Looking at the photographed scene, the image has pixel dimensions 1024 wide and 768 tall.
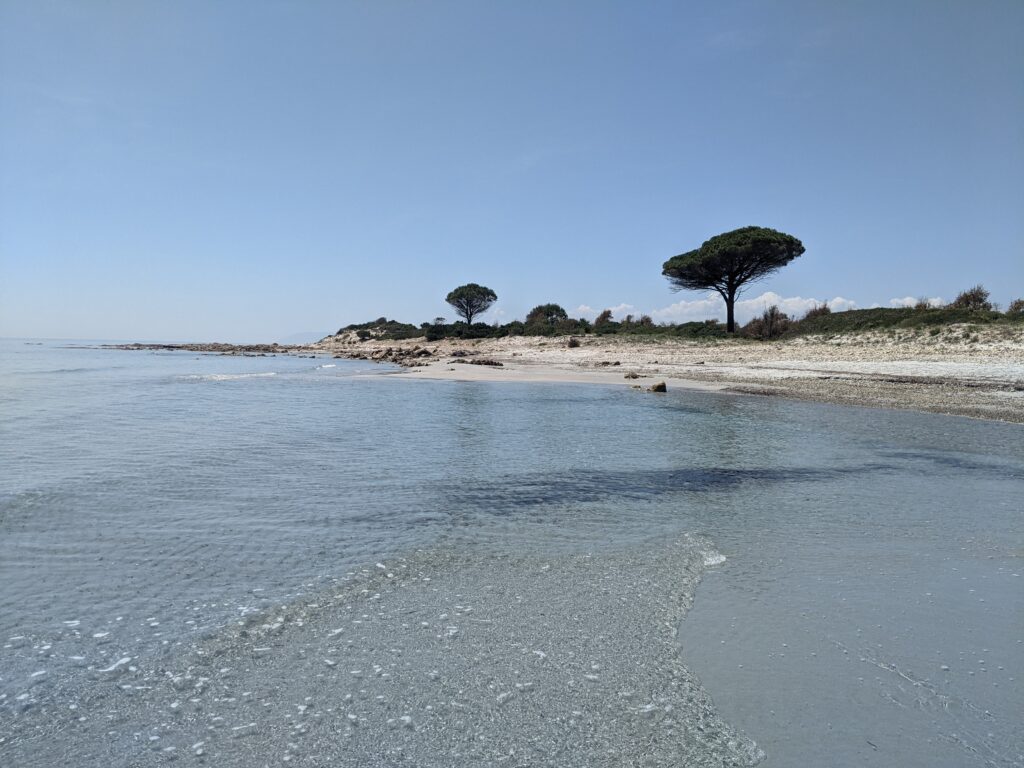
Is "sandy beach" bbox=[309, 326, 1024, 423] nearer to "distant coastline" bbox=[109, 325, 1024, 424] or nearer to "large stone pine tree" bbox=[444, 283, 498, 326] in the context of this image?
"distant coastline" bbox=[109, 325, 1024, 424]

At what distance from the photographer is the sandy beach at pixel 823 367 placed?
17.1 metres

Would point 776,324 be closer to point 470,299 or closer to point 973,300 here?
point 973,300

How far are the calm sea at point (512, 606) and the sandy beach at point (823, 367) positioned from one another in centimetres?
889

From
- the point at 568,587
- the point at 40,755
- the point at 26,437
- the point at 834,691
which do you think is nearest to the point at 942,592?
the point at 834,691

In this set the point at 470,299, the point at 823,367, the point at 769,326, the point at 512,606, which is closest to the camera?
the point at 512,606

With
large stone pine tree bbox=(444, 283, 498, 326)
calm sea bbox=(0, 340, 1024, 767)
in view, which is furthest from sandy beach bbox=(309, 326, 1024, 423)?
large stone pine tree bbox=(444, 283, 498, 326)

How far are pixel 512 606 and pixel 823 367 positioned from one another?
24.9 m

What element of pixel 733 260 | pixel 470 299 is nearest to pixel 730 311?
pixel 733 260

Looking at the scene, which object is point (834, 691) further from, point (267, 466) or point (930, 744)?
point (267, 466)

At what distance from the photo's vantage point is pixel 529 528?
19.0ft

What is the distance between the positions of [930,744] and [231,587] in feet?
13.6

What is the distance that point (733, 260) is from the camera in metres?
47.2

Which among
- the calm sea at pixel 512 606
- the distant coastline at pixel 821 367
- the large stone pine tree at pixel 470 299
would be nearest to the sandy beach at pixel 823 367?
the distant coastline at pixel 821 367

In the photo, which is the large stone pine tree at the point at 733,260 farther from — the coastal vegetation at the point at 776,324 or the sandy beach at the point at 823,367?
the sandy beach at the point at 823,367
